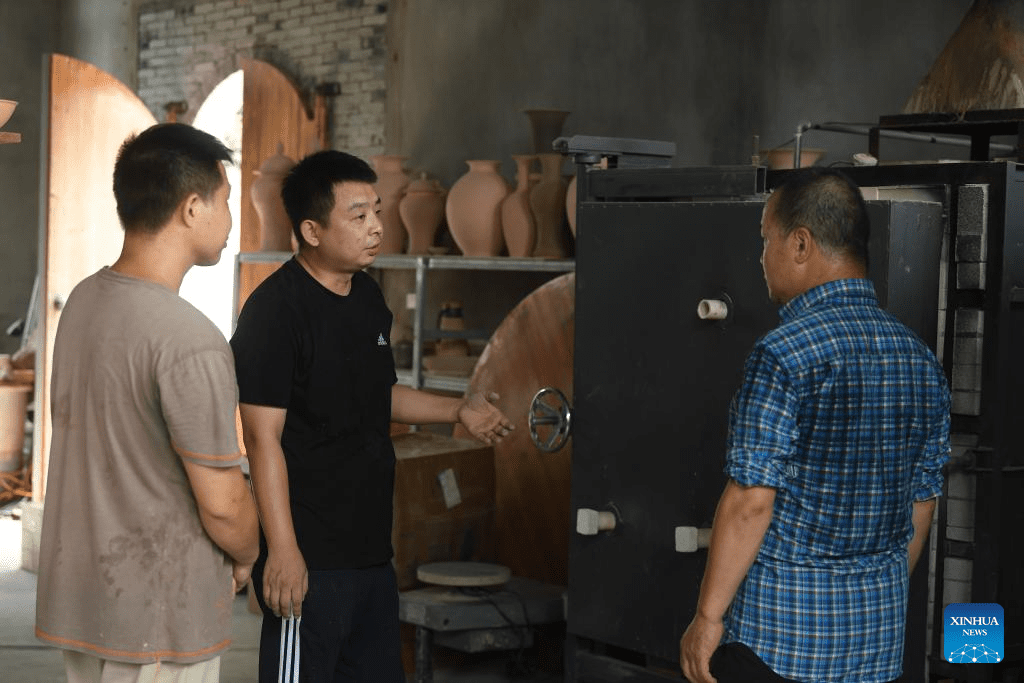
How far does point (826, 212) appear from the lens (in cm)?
229

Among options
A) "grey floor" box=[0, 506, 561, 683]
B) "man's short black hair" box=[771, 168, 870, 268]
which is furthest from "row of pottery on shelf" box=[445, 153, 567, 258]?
"man's short black hair" box=[771, 168, 870, 268]

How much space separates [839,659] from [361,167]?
5.19 ft

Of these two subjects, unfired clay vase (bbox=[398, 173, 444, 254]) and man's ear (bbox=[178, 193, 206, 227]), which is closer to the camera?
man's ear (bbox=[178, 193, 206, 227])

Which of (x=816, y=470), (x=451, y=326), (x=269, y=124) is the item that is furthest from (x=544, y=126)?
(x=816, y=470)

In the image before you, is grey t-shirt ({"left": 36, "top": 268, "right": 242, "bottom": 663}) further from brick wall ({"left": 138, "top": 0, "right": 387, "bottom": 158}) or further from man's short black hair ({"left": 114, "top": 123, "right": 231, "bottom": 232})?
brick wall ({"left": 138, "top": 0, "right": 387, "bottom": 158})

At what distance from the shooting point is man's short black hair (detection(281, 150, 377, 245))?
10.2ft

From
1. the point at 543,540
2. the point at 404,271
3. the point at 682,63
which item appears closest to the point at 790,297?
the point at 543,540

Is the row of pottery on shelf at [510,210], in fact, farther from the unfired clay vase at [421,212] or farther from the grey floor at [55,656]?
the grey floor at [55,656]

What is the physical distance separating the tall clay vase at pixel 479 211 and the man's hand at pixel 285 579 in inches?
159

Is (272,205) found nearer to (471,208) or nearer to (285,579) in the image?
(471,208)

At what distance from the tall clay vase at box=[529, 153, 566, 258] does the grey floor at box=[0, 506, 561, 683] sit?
2107 millimetres

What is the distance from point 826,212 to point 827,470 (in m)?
0.43

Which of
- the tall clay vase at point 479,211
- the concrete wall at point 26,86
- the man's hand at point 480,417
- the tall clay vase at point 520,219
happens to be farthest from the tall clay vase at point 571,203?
the concrete wall at point 26,86

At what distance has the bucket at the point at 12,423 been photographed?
8523mm
